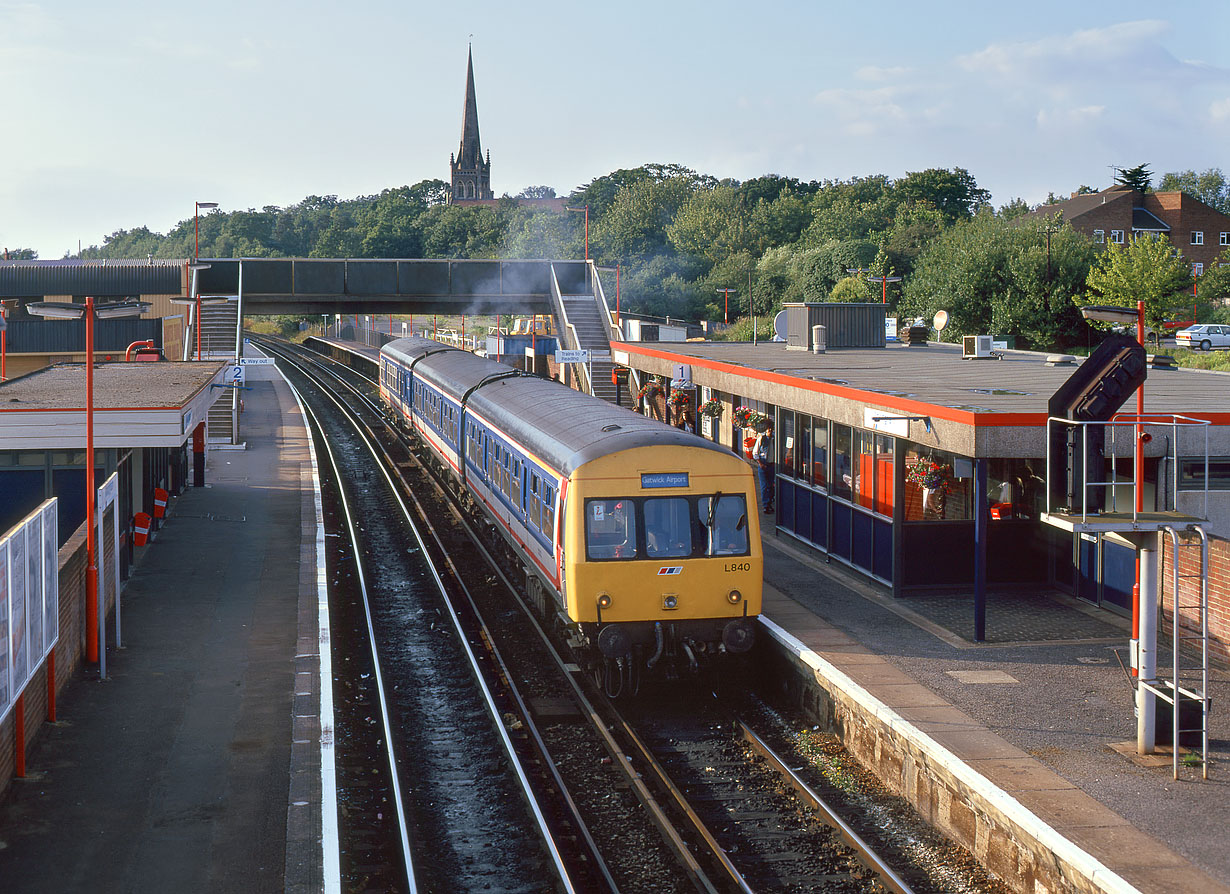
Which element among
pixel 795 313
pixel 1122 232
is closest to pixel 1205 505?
pixel 795 313

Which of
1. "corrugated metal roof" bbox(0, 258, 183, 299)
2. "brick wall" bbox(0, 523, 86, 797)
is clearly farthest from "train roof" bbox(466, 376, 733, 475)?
"corrugated metal roof" bbox(0, 258, 183, 299)

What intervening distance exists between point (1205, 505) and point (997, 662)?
2.81 metres

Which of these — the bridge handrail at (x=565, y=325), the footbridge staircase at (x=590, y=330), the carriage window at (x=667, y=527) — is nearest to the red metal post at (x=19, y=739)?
the carriage window at (x=667, y=527)

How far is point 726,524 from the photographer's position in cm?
1403

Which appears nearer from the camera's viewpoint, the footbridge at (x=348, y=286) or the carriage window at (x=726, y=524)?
the carriage window at (x=726, y=524)

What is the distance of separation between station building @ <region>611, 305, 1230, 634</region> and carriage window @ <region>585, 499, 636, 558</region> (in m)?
3.90

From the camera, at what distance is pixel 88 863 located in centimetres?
939

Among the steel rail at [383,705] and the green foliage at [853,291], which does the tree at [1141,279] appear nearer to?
the green foliage at [853,291]

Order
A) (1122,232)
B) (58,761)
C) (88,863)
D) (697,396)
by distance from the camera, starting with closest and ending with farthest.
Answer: (88,863) < (58,761) < (697,396) < (1122,232)

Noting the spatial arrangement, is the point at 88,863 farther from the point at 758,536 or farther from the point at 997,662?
the point at 997,662

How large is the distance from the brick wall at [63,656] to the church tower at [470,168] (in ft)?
565

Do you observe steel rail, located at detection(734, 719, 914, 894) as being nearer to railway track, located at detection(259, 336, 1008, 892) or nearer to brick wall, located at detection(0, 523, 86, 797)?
railway track, located at detection(259, 336, 1008, 892)

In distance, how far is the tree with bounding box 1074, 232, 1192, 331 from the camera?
163ft

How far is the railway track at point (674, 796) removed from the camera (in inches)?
386
